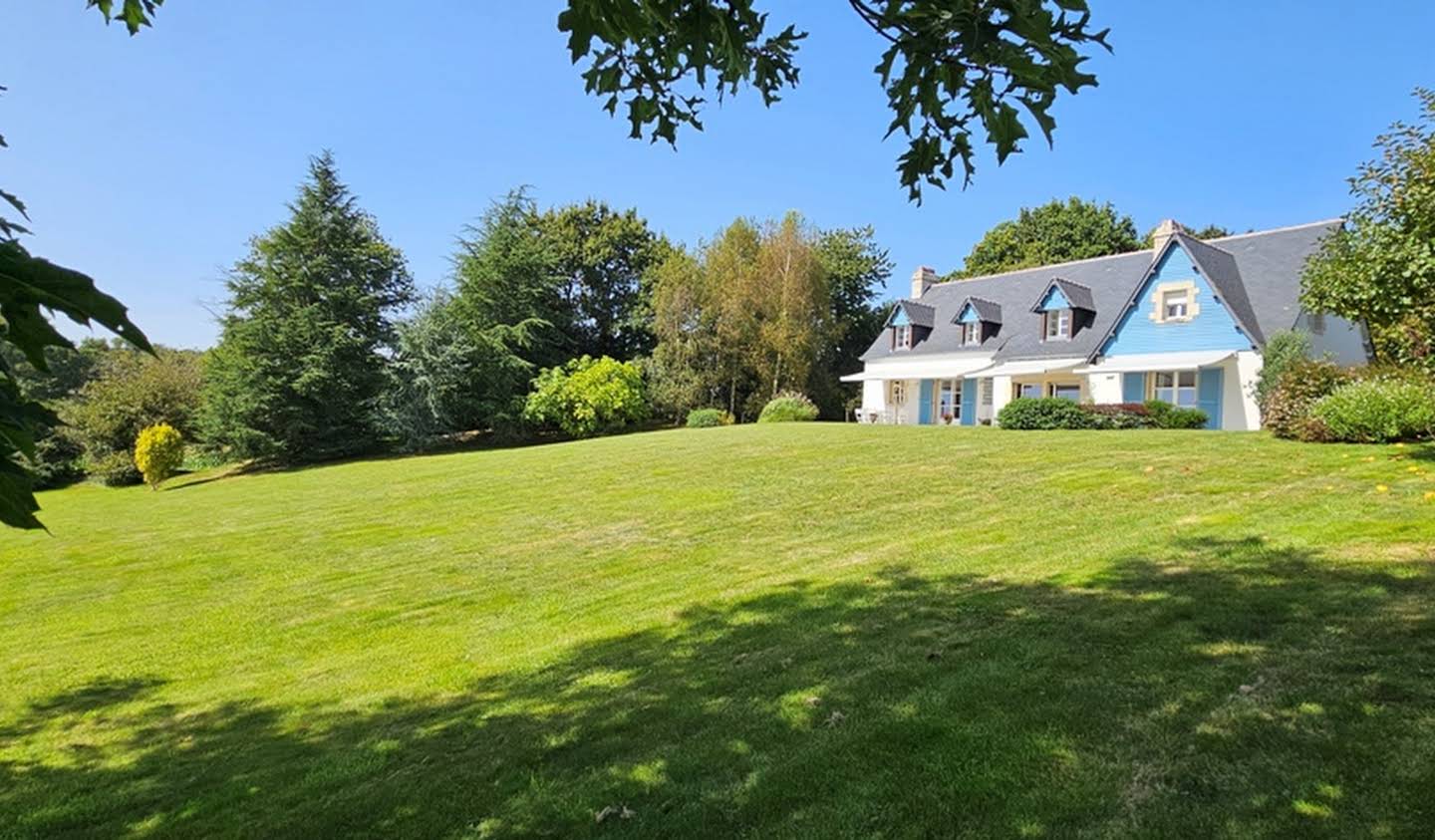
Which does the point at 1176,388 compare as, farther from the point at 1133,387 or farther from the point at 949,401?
the point at 949,401

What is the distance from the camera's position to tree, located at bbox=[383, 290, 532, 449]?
30.5m

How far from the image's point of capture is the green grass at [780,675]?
2.64 m

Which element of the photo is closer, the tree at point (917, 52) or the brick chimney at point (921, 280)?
the tree at point (917, 52)

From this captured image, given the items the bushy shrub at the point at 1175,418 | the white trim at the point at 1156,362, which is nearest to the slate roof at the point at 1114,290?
the white trim at the point at 1156,362

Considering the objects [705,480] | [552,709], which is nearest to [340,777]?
[552,709]

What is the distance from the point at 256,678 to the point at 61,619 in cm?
349

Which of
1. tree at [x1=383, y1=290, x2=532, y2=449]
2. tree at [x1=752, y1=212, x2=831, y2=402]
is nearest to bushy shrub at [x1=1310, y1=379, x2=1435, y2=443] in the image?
tree at [x1=752, y1=212, x2=831, y2=402]

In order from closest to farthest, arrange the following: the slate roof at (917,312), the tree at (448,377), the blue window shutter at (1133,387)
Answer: the blue window shutter at (1133,387)
the tree at (448,377)
the slate roof at (917,312)

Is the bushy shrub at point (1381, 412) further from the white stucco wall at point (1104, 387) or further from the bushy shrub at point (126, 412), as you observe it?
the bushy shrub at point (126, 412)

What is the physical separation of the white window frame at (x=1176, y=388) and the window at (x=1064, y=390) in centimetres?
267

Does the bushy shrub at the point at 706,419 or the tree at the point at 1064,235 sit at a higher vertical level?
the tree at the point at 1064,235

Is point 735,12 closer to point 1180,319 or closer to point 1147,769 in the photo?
point 1147,769

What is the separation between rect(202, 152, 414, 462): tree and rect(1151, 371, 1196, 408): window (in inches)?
1154

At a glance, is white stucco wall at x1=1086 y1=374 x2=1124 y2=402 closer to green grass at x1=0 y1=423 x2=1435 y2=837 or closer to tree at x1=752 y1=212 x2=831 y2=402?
tree at x1=752 y1=212 x2=831 y2=402
